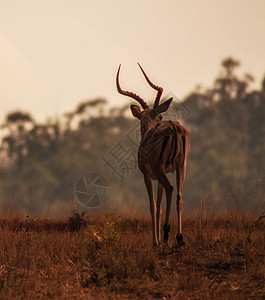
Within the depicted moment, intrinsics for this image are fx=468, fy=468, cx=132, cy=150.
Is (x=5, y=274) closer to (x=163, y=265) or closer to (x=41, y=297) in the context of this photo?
(x=41, y=297)

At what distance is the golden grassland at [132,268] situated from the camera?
639cm

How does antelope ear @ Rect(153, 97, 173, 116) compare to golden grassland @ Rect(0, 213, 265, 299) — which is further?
antelope ear @ Rect(153, 97, 173, 116)

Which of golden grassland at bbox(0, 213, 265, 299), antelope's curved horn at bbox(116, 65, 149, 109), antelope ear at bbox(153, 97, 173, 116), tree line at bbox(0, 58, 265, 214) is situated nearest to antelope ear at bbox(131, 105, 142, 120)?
antelope's curved horn at bbox(116, 65, 149, 109)

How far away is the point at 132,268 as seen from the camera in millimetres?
6871

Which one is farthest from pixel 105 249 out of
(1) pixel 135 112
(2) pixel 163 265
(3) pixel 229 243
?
(1) pixel 135 112

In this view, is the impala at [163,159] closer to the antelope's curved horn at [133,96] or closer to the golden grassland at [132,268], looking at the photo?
the golden grassland at [132,268]

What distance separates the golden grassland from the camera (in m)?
6.39

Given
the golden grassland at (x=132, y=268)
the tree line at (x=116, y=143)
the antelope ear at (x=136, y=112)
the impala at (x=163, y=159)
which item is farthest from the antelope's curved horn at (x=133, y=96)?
the tree line at (x=116, y=143)

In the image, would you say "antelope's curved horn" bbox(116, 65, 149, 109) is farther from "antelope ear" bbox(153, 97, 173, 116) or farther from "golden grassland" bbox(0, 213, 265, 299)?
"golden grassland" bbox(0, 213, 265, 299)

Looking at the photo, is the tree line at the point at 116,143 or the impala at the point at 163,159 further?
the tree line at the point at 116,143

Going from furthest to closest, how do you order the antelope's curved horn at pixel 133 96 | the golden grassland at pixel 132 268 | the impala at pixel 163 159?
the antelope's curved horn at pixel 133 96 → the impala at pixel 163 159 → the golden grassland at pixel 132 268

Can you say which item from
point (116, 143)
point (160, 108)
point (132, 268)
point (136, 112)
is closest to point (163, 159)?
point (160, 108)

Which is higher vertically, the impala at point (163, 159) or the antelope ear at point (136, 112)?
the antelope ear at point (136, 112)

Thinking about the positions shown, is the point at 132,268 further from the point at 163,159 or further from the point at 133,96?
the point at 133,96
